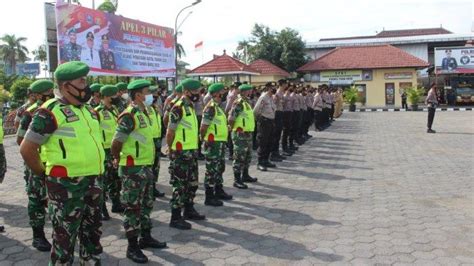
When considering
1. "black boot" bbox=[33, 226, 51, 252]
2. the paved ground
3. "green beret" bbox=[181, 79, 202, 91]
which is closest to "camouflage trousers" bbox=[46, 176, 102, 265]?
the paved ground

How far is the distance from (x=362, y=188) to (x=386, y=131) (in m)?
9.63

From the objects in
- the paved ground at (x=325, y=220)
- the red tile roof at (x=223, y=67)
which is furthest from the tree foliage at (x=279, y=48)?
the paved ground at (x=325, y=220)

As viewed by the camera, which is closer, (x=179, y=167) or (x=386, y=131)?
(x=179, y=167)

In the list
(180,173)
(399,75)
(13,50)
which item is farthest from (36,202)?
(13,50)

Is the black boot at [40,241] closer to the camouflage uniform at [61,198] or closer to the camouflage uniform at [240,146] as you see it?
the camouflage uniform at [61,198]

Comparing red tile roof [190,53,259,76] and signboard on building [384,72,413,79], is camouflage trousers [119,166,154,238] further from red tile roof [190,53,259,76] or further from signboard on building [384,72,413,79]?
signboard on building [384,72,413,79]

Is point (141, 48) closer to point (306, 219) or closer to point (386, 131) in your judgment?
point (386, 131)

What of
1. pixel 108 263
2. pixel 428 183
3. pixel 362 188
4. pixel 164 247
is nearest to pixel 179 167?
pixel 164 247

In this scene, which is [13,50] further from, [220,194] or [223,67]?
[220,194]

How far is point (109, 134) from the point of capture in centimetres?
601

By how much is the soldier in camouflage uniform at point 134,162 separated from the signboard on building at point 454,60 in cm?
3307

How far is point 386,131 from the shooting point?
1622 centimetres

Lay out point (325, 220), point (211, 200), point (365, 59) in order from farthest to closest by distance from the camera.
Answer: point (365, 59) → point (211, 200) → point (325, 220)

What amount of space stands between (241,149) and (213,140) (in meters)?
1.27
